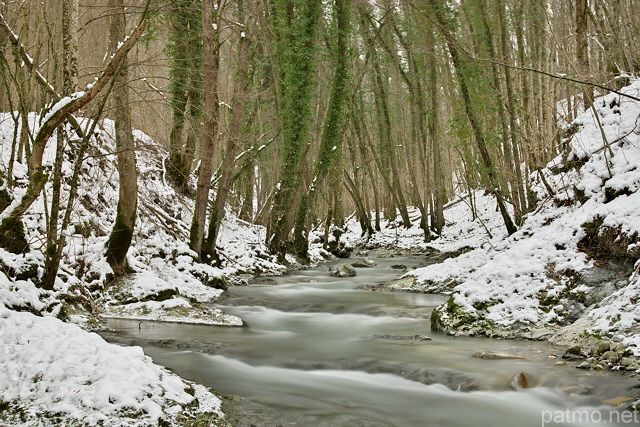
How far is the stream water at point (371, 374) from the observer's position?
461 centimetres

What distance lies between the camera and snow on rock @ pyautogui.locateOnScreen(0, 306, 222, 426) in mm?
3465

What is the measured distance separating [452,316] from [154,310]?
191 inches

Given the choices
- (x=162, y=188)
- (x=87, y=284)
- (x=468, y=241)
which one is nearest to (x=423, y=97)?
(x=468, y=241)

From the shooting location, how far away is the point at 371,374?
5.89m

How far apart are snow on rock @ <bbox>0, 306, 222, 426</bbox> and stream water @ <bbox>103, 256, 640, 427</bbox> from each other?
78 centimetres

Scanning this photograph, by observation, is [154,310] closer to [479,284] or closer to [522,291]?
[479,284]

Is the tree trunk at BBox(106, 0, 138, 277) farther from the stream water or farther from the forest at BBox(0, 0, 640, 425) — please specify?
the stream water

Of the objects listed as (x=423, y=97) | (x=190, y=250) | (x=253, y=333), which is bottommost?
(x=253, y=333)

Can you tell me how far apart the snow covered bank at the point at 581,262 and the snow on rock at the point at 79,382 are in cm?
453

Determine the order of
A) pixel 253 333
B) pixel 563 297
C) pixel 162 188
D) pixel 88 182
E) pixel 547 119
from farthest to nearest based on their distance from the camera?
pixel 547 119 → pixel 162 188 → pixel 88 182 → pixel 253 333 → pixel 563 297

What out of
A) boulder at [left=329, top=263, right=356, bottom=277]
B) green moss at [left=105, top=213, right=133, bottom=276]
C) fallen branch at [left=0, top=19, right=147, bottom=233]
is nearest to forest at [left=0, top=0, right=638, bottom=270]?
green moss at [left=105, top=213, right=133, bottom=276]

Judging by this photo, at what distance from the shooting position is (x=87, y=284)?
832 cm

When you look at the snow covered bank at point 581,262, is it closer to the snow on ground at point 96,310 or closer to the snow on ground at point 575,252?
the snow on ground at point 575,252

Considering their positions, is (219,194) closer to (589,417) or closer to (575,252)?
(575,252)
